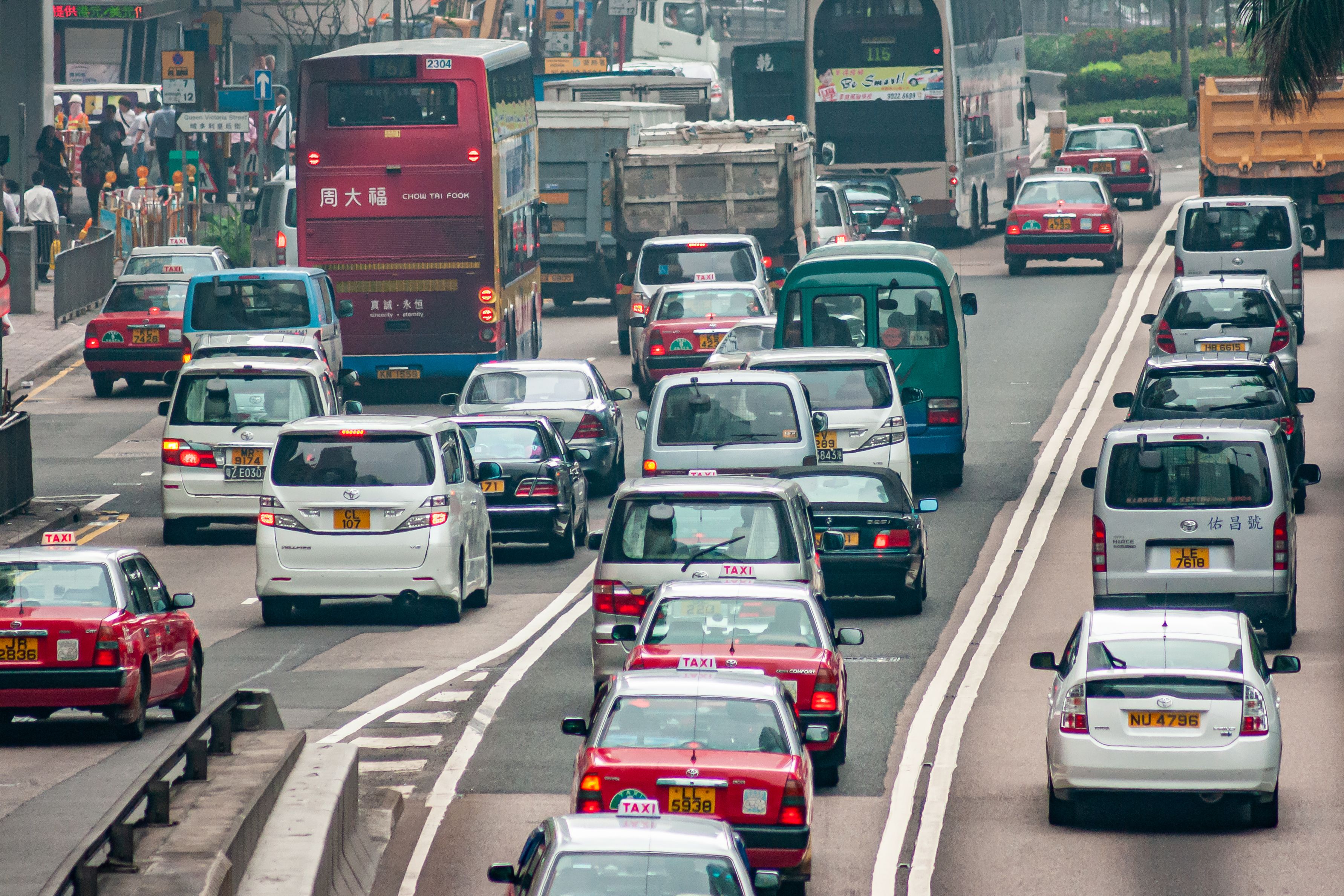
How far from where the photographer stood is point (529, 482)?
2330 cm

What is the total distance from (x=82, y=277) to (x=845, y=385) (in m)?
22.4

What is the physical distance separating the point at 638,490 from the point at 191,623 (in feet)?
10.9

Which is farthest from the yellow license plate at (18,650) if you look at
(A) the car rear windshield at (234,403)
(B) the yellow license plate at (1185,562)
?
(A) the car rear windshield at (234,403)

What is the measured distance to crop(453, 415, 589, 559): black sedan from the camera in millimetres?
23375

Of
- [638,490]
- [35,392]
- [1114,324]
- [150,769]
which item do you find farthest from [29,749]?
[1114,324]

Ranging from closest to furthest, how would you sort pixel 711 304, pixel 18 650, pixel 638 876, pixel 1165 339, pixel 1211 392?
pixel 638 876, pixel 18 650, pixel 1211 392, pixel 1165 339, pixel 711 304

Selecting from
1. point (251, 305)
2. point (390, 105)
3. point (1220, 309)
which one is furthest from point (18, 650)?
point (1220, 309)

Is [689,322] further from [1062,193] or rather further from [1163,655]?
[1163,655]

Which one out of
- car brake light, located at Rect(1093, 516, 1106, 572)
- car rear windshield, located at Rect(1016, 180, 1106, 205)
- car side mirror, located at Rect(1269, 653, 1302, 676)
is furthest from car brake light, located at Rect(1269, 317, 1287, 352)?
car rear windshield, located at Rect(1016, 180, 1106, 205)

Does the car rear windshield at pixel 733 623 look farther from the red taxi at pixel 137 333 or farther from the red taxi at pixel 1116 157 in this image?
the red taxi at pixel 1116 157

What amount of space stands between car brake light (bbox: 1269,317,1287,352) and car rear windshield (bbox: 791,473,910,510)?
9.36 meters

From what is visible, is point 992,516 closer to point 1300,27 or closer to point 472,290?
point 1300,27

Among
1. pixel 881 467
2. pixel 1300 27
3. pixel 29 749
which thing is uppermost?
pixel 1300 27

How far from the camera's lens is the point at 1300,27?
24.8 meters
